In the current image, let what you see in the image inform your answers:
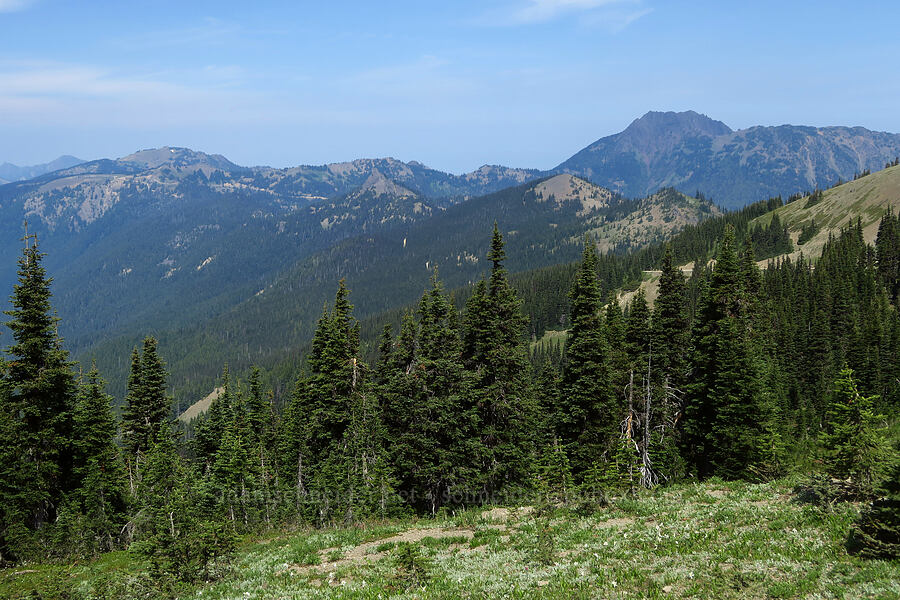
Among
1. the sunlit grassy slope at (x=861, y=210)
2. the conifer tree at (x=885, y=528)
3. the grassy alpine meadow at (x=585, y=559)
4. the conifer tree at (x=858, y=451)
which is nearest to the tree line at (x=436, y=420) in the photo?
the grassy alpine meadow at (x=585, y=559)

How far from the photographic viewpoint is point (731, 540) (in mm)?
13969

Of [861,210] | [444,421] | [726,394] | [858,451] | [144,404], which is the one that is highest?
[861,210]

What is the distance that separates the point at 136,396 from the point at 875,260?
154495 mm

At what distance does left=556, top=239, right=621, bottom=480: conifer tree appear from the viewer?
32.5m

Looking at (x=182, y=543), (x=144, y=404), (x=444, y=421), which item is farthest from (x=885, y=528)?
(x=144, y=404)

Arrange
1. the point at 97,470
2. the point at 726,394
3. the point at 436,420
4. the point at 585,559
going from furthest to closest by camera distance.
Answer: the point at 97,470 → the point at 726,394 → the point at 436,420 → the point at 585,559

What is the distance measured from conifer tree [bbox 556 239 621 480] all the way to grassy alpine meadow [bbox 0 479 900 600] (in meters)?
9.36

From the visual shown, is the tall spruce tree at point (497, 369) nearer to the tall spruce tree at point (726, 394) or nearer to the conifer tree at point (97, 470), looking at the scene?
the tall spruce tree at point (726, 394)

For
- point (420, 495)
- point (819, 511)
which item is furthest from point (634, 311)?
point (819, 511)

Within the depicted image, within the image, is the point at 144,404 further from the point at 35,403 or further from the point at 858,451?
the point at 858,451

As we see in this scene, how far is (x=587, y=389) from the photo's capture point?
32594mm

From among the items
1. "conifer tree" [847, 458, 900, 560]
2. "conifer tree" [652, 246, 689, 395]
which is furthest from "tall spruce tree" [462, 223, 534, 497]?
"conifer tree" [847, 458, 900, 560]

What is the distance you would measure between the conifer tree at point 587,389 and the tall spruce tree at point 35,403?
3343cm

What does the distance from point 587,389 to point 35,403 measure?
119 feet
